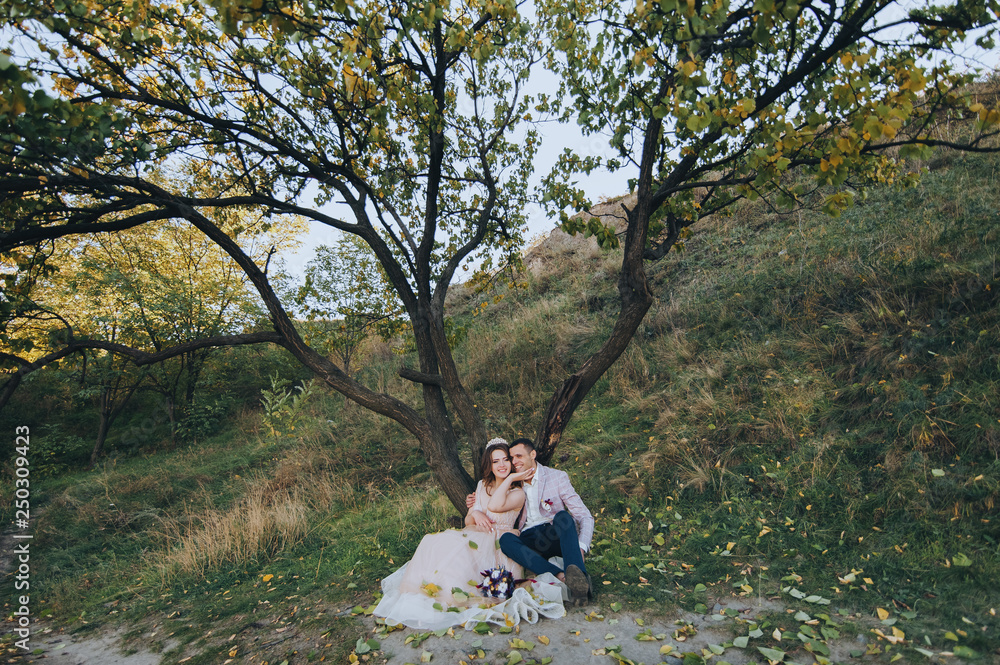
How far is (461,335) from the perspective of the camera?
6477 mm

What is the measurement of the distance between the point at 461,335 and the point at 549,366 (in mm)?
3235

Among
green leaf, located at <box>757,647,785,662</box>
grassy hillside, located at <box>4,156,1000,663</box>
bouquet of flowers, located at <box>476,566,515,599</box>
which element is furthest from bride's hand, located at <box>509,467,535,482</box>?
green leaf, located at <box>757,647,785,662</box>

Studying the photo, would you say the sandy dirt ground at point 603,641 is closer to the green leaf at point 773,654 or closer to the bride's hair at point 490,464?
the green leaf at point 773,654

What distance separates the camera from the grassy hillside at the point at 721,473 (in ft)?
13.2

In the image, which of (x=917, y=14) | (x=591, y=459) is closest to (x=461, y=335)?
(x=591, y=459)

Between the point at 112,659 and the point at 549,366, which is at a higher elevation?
the point at 549,366

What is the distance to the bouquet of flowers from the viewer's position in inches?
155

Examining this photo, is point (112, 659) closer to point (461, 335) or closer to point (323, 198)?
point (461, 335)

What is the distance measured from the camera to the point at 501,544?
4.20 metres

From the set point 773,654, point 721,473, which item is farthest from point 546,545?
point 721,473

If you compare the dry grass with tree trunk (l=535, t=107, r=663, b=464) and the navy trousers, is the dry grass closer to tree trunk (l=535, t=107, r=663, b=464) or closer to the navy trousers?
the navy trousers

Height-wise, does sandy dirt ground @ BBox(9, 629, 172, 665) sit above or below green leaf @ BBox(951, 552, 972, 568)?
above

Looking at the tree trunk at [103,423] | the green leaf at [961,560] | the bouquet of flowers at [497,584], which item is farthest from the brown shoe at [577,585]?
the tree trunk at [103,423]

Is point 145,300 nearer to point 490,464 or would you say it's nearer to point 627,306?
point 490,464
